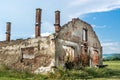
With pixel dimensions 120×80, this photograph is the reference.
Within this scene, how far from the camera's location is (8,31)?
30359 mm

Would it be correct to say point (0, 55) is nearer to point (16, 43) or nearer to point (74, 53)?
point (16, 43)

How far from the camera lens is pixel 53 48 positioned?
2445cm

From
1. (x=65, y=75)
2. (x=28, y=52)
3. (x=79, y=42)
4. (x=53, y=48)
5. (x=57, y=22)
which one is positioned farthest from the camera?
(x=79, y=42)

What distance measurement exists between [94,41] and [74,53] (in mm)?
5131

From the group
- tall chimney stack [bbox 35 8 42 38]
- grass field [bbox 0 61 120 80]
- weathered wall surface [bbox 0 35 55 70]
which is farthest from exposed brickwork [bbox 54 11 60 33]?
grass field [bbox 0 61 120 80]

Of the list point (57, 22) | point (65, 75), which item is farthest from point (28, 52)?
point (65, 75)

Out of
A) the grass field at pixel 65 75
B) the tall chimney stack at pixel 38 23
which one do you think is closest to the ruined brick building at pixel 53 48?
the tall chimney stack at pixel 38 23

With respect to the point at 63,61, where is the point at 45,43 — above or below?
above

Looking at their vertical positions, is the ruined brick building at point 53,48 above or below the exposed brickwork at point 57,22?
below

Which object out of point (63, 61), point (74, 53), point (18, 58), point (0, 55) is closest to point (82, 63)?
point (74, 53)

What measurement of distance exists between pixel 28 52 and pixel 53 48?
306 centimetres

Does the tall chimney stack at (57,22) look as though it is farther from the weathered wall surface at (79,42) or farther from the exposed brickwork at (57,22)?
the weathered wall surface at (79,42)

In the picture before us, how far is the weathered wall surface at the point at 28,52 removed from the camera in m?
24.8

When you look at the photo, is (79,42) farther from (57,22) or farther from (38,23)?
(38,23)
